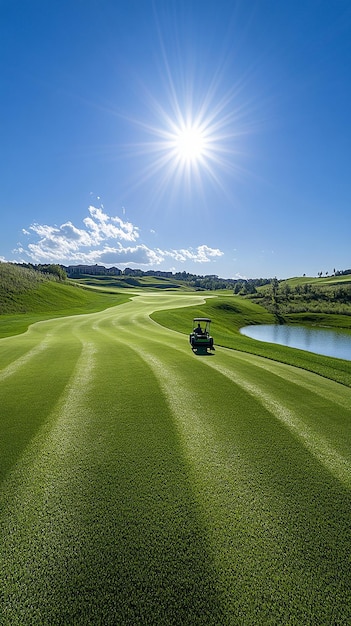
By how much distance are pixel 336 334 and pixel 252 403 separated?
186ft

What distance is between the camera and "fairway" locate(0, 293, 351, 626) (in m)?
3.22

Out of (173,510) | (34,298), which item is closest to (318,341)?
(173,510)

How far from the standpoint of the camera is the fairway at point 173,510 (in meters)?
3.22

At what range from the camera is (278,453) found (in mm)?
6242

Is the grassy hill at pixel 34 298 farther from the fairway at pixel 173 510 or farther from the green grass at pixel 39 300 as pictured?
the fairway at pixel 173 510

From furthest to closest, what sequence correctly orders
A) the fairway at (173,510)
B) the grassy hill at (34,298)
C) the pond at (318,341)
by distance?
the grassy hill at (34,298) → the pond at (318,341) → the fairway at (173,510)

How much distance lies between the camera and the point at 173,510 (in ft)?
14.8

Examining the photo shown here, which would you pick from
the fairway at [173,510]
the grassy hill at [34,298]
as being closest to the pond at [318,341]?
the fairway at [173,510]

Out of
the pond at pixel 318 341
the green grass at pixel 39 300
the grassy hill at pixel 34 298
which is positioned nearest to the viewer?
the pond at pixel 318 341

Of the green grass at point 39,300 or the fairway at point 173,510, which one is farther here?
the green grass at point 39,300

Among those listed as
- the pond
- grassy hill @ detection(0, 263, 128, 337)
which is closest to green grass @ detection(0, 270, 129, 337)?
grassy hill @ detection(0, 263, 128, 337)

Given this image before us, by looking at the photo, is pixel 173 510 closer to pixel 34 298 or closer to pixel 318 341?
pixel 318 341

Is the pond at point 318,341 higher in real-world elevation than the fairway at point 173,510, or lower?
lower

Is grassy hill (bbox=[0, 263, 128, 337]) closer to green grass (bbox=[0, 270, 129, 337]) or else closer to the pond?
green grass (bbox=[0, 270, 129, 337])
